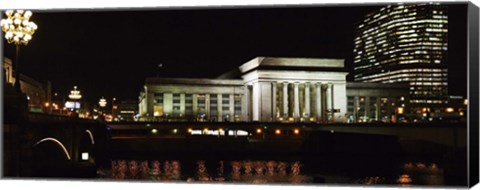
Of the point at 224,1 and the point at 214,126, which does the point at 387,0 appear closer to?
the point at 224,1

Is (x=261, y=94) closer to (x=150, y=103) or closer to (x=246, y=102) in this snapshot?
(x=246, y=102)

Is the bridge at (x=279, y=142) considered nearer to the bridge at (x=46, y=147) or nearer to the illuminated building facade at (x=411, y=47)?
the illuminated building facade at (x=411, y=47)

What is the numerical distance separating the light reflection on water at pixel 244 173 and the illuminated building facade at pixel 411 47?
8.34 metres

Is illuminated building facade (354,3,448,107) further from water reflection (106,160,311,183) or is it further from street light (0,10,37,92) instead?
street light (0,10,37,92)

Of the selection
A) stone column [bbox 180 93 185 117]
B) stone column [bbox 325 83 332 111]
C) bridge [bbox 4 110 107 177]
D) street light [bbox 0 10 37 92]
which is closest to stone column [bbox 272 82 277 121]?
stone column [bbox 325 83 332 111]

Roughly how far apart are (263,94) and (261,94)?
0.42 m

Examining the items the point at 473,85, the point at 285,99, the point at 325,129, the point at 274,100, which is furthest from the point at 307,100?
the point at 473,85

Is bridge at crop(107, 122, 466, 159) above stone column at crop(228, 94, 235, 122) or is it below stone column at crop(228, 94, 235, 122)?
below

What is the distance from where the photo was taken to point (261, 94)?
10719cm

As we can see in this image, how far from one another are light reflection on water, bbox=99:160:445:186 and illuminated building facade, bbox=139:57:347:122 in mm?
49687

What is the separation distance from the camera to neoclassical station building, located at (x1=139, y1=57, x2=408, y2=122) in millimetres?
106312

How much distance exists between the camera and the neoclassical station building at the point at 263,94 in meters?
106

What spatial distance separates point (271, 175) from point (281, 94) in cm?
6613

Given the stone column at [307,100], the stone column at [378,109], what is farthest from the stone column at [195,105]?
the stone column at [378,109]
